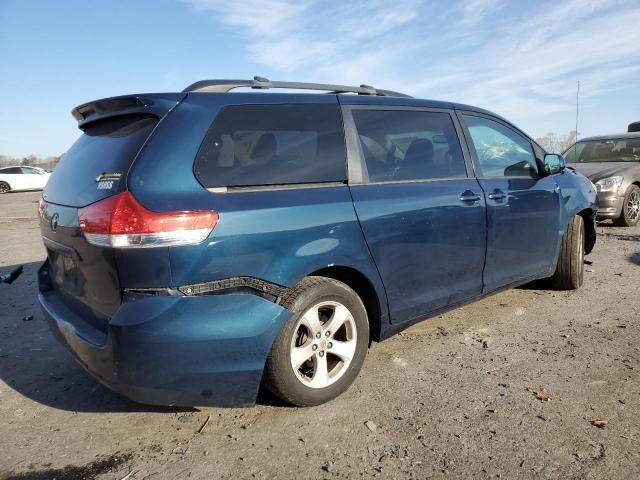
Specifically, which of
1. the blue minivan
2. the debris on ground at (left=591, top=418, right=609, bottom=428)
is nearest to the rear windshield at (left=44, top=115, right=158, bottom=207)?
the blue minivan

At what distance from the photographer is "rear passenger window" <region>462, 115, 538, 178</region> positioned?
393 centimetres

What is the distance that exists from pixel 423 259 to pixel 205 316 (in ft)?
5.05

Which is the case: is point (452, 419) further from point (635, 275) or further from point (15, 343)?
point (635, 275)

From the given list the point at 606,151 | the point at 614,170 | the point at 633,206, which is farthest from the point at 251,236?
the point at 606,151

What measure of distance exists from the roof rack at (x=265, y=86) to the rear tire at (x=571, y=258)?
2.35 metres

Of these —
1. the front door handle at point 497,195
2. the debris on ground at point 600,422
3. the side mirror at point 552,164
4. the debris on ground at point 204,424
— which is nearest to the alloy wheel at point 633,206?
the side mirror at point 552,164

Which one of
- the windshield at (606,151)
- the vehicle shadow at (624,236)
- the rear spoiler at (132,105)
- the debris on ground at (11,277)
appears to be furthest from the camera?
the windshield at (606,151)

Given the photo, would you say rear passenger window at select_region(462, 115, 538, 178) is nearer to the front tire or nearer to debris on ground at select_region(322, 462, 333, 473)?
the front tire

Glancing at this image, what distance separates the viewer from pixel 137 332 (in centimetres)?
223

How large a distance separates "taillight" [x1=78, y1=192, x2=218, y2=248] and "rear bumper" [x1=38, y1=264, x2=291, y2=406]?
26 centimetres

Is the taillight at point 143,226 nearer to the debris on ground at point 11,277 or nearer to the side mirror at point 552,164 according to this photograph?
the side mirror at point 552,164

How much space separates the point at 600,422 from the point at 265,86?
104 inches

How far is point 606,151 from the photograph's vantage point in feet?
31.8

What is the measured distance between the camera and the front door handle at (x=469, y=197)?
3529 millimetres
